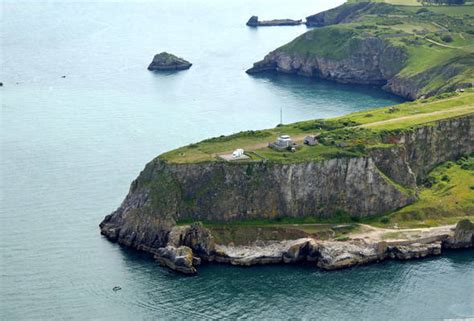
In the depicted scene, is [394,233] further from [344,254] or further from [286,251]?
[286,251]

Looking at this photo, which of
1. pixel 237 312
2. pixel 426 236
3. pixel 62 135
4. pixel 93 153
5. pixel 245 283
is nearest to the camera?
pixel 237 312

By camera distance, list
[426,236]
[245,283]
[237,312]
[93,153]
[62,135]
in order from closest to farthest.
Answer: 1. [237,312]
2. [245,283]
3. [426,236]
4. [93,153]
5. [62,135]

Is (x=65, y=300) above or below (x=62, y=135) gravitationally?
below

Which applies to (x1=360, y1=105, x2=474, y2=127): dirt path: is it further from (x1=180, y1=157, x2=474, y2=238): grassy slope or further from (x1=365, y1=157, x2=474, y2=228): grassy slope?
(x1=180, y1=157, x2=474, y2=238): grassy slope

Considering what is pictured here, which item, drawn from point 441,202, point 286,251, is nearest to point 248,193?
point 286,251

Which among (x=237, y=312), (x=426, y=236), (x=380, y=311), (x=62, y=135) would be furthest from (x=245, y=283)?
(x=62, y=135)

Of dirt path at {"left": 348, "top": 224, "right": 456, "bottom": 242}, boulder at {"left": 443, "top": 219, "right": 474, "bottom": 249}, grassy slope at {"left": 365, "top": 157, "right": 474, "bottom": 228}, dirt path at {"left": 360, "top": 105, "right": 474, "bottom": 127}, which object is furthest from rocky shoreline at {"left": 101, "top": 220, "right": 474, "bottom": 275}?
dirt path at {"left": 360, "top": 105, "right": 474, "bottom": 127}

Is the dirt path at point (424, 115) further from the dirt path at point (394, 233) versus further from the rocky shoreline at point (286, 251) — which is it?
the rocky shoreline at point (286, 251)

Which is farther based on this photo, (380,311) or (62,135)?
(62,135)

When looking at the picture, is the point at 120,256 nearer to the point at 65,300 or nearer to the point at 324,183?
the point at 65,300
